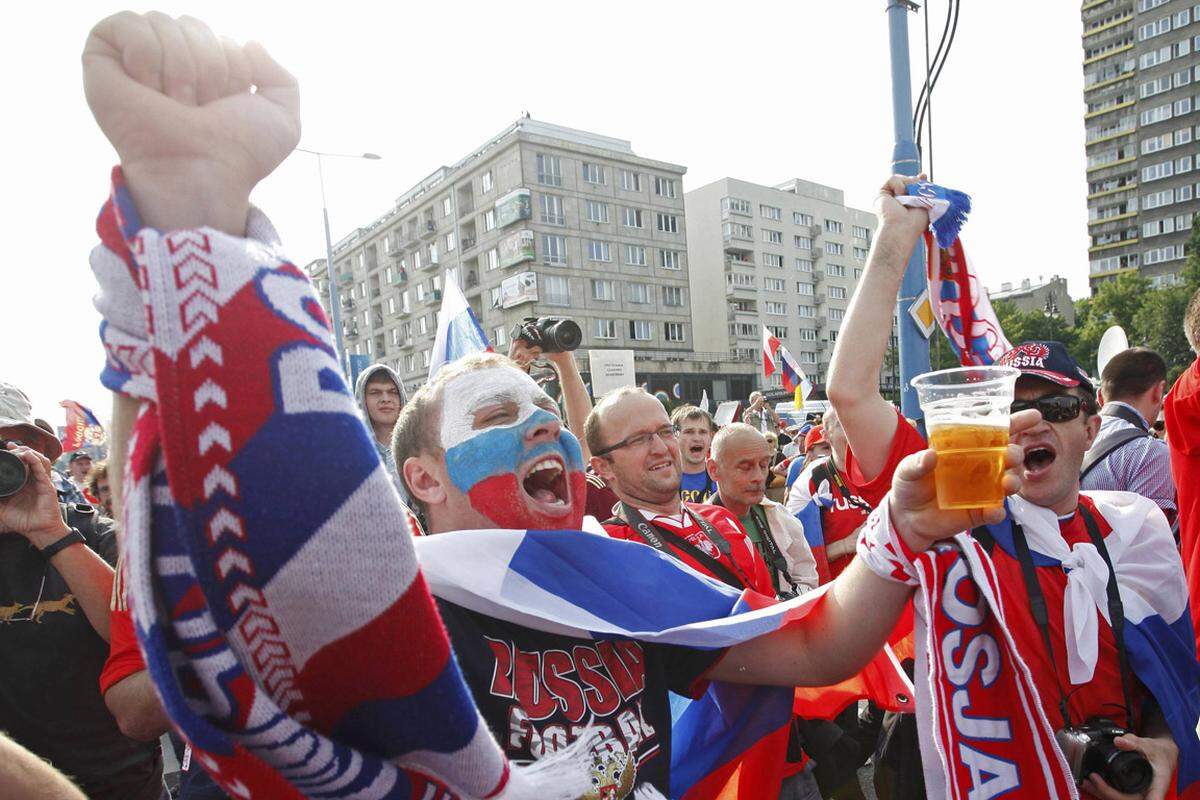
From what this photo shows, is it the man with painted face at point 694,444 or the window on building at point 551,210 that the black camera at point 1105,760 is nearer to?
the man with painted face at point 694,444

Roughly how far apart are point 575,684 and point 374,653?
2.95 ft

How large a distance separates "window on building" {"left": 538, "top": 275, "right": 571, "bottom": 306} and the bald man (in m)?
41.8

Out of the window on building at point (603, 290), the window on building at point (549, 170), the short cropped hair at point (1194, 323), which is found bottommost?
the short cropped hair at point (1194, 323)

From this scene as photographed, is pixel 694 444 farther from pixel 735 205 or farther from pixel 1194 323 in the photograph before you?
pixel 735 205

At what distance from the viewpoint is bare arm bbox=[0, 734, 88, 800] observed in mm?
1027

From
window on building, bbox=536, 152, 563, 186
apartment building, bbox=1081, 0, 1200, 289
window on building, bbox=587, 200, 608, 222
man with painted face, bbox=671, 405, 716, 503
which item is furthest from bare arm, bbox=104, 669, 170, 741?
apartment building, bbox=1081, 0, 1200, 289

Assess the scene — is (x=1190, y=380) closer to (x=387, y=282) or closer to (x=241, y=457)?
(x=241, y=457)

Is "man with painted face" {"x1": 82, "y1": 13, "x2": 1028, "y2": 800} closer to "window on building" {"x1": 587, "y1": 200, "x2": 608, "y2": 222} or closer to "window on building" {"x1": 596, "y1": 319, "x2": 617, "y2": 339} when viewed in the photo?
"window on building" {"x1": 596, "y1": 319, "x2": 617, "y2": 339}

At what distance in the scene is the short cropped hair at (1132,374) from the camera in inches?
174

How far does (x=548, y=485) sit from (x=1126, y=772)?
5.38ft

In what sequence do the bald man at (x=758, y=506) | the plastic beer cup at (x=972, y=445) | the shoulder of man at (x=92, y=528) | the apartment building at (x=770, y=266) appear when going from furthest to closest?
1. the apartment building at (x=770, y=266)
2. the bald man at (x=758, y=506)
3. the shoulder of man at (x=92, y=528)
4. the plastic beer cup at (x=972, y=445)

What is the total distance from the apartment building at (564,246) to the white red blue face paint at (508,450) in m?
41.8

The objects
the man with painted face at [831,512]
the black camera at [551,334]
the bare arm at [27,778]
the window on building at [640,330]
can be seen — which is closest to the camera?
the bare arm at [27,778]

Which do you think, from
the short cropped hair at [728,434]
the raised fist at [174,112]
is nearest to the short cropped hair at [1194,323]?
the short cropped hair at [728,434]
